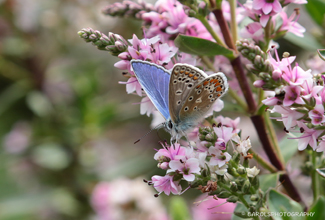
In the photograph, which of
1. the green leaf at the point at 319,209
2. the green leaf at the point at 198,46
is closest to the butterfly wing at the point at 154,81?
the green leaf at the point at 198,46

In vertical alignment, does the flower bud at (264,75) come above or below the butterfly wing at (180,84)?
above

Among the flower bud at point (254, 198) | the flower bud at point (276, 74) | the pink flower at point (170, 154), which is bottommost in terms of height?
the flower bud at point (254, 198)

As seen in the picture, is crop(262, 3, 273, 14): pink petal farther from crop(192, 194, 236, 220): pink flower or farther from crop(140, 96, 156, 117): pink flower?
crop(192, 194, 236, 220): pink flower

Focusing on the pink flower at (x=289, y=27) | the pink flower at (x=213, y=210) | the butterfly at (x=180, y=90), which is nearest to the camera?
the butterfly at (x=180, y=90)

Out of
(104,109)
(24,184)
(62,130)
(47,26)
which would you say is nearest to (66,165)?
(62,130)

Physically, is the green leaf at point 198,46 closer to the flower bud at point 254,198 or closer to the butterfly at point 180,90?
the butterfly at point 180,90

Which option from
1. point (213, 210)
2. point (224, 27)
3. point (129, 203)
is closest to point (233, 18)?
point (224, 27)

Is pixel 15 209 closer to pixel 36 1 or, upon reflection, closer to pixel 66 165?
pixel 66 165
